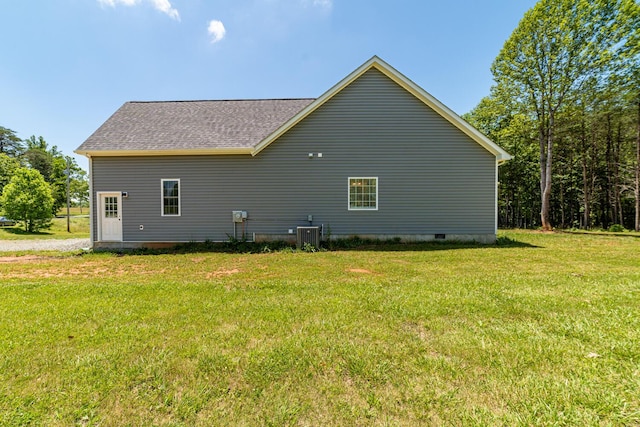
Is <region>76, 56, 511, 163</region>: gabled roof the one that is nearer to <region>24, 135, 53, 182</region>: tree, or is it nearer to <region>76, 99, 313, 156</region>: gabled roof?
<region>76, 99, 313, 156</region>: gabled roof

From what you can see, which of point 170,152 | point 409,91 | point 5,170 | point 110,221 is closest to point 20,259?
point 110,221

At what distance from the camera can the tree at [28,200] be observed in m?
18.8

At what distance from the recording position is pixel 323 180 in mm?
10305

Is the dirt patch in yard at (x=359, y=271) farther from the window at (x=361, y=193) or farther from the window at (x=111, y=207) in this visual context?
the window at (x=111, y=207)

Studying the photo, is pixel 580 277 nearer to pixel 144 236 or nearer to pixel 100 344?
pixel 100 344

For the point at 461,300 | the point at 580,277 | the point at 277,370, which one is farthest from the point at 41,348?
the point at 580,277

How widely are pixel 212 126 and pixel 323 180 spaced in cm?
554

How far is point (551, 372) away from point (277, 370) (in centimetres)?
247

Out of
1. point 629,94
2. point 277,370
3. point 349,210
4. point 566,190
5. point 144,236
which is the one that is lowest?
point 277,370

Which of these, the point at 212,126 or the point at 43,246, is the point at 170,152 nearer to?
the point at 212,126

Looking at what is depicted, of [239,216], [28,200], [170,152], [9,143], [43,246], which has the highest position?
[9,143]

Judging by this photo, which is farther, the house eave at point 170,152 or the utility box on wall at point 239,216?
the utility box on wall at point 239,216

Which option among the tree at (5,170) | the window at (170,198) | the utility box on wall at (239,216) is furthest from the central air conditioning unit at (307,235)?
the tree at (5,170)

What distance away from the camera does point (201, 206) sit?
1040cm
